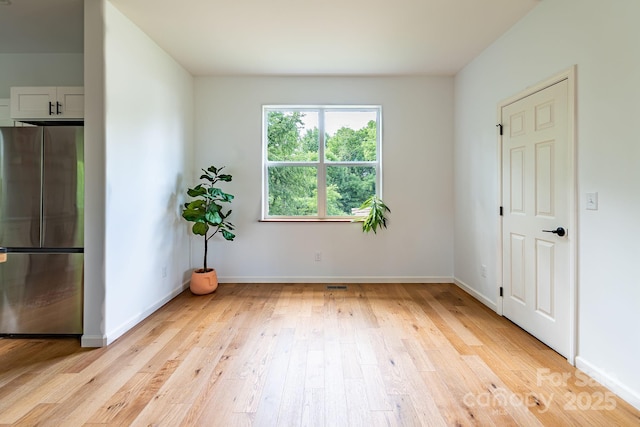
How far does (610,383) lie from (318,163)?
338cm

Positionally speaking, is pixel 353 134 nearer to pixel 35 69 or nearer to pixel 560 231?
pixel 560 231

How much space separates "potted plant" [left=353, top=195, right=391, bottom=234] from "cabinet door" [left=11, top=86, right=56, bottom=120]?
3245 millimetres

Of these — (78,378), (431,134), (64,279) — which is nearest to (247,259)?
(64,279)

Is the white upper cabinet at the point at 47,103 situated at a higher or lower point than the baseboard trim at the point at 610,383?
higher

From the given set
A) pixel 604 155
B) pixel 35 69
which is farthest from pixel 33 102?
pixel 604 155

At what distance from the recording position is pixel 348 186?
4172 millimetres

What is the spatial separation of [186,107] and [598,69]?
157 inches

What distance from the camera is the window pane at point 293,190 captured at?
13.7 feet

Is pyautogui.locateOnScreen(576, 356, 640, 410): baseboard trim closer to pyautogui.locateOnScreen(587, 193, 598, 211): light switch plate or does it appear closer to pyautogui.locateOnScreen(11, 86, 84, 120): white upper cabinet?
pyautogui.locateOnScreen(587, 193, 598, 211): light switch plate

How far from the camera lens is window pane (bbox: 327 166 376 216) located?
4.16 metres

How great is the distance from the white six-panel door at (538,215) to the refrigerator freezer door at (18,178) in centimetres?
403

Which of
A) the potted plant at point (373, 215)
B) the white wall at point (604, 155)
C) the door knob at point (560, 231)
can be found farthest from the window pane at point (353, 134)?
the door knob at point (560, 231)

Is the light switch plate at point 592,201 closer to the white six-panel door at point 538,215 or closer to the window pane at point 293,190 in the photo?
the white six-panel door at point 538,215

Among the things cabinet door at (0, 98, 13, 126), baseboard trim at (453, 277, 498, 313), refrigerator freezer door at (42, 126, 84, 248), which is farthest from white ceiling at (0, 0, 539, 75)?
baseboard trim at (453, 277, 498, 313)
